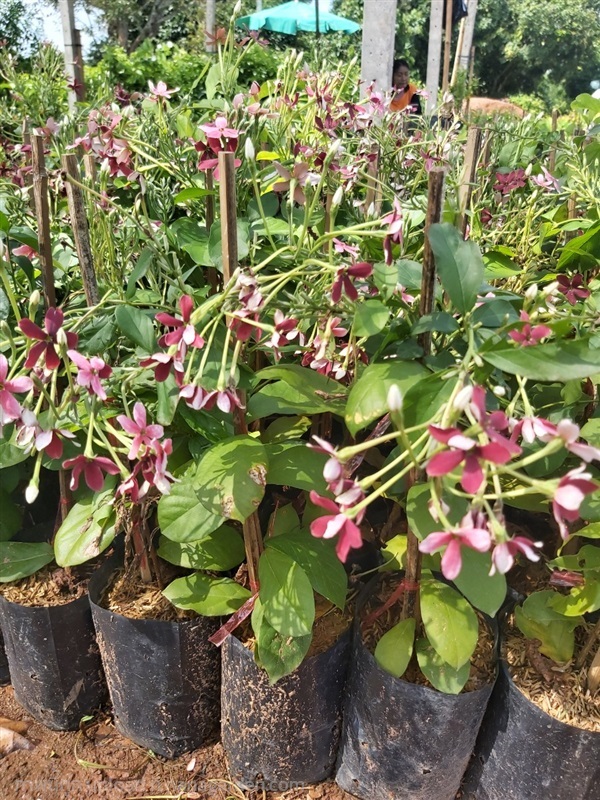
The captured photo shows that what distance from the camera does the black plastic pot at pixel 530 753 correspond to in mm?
1125

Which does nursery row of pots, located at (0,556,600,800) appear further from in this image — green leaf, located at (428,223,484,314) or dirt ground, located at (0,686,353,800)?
green leaf, located at (428,223,484,314)

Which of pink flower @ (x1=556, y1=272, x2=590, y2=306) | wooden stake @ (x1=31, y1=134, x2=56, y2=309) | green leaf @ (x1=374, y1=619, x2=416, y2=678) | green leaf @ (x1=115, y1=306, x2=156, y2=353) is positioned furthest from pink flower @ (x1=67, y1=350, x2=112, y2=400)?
pink flower @ (x1=556, y1=272, x2=590, y2=306)

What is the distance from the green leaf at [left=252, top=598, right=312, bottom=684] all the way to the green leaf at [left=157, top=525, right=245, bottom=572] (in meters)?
0.14

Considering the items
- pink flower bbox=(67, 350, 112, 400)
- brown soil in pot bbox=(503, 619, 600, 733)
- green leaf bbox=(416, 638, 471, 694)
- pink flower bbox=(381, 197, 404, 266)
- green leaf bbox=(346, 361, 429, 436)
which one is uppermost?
pink flower bbox=(381, 197, 404, 266)

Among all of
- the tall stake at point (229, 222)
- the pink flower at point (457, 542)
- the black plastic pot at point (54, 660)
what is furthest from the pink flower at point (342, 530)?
Answer: the black plastic pot at point (54, 660)

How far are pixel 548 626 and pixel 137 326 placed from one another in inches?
33.9

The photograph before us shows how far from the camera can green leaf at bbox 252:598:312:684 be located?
1119 mm

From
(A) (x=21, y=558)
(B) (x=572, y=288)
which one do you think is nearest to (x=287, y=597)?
(A) (x=21, y=558)

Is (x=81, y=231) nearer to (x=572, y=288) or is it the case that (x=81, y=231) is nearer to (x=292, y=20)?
(x=572, y=288)

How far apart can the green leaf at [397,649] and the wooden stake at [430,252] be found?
506mm

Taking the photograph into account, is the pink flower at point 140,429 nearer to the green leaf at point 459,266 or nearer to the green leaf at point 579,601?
the green leaf at point 459,266

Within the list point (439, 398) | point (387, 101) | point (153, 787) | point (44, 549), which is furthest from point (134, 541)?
point (387, 101)

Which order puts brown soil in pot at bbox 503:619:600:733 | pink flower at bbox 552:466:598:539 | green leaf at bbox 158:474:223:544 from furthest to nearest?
brown soil in pot at bbox 503:619:600:733
green leaf at bbox 158:474:223:544
pink flower at bbox 552:466:598:539

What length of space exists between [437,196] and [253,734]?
1014 millimetres
